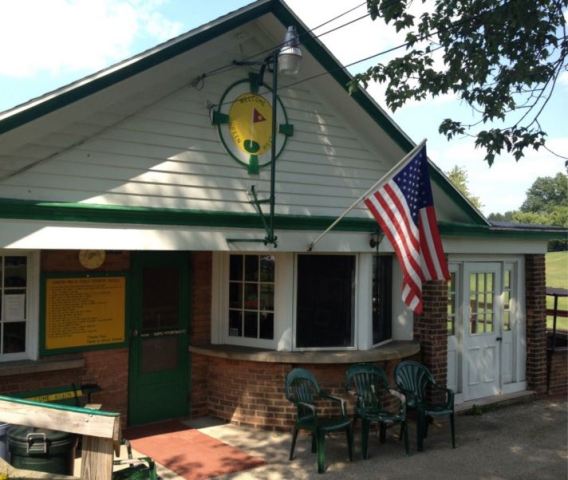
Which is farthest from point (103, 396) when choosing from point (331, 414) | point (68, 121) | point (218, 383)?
point (68, 121)

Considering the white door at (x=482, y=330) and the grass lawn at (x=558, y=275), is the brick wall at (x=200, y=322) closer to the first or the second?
the white door at (x=482, y=330)

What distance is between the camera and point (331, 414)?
288 inches

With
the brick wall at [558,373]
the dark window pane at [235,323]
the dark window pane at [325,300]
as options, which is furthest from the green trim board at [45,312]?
the brick wall at [558,373]

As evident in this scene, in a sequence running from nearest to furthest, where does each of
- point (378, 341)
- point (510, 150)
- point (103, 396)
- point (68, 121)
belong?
1. point (68, 121)
2. point (510, 150)
3. point (103, 396)
4. point (378, 341)

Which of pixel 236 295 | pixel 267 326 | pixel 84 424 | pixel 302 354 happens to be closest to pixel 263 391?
pixel 302 354

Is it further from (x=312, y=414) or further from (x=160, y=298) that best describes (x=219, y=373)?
(x=312, y=414)

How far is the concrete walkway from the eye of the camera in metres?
6.09

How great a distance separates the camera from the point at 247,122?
283 inches

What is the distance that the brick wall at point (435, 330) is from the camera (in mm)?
8469

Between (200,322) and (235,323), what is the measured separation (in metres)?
0.48

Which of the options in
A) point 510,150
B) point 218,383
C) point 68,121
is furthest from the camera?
point 218,383

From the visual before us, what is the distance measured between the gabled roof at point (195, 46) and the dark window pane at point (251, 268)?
8.52 feet

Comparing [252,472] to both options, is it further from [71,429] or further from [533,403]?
[533,403]

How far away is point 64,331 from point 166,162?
7.56 feet
